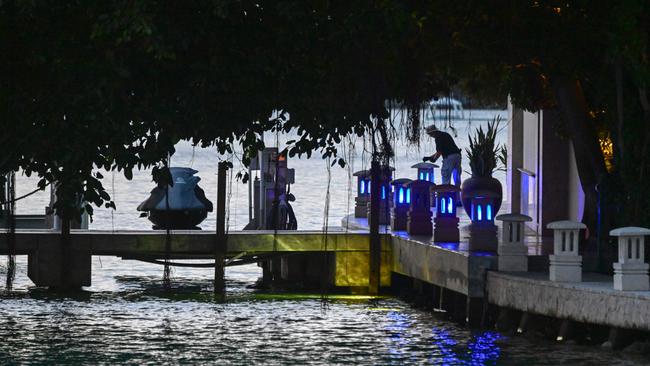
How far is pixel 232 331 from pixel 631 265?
5.62m

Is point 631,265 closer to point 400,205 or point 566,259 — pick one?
point 566,259

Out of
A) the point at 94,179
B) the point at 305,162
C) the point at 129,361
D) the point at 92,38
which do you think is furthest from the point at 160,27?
the point at 305,162

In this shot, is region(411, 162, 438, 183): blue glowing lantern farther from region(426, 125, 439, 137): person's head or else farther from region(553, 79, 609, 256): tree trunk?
region(553, 79, 609, 256): tree trunk

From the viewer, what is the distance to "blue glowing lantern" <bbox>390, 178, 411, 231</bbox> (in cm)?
2544

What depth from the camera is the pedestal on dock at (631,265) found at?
17562mm

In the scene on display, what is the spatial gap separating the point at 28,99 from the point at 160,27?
1541 millimetres

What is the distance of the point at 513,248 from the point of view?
66.8ft

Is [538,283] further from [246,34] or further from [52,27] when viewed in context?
[52,27]

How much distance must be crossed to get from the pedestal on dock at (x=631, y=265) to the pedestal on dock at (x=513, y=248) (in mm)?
2699

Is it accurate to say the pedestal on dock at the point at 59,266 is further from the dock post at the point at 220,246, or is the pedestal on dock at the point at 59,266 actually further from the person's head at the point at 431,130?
the person's head at the point at 431,130

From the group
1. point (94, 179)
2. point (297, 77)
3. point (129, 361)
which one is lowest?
point (129, 361)

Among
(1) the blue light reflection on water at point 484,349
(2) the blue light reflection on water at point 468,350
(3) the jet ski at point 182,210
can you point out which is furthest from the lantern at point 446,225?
(3) the jet ski at point 182,210

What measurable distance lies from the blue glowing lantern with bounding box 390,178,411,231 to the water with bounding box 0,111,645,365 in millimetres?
1569

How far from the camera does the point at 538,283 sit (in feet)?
63.0
